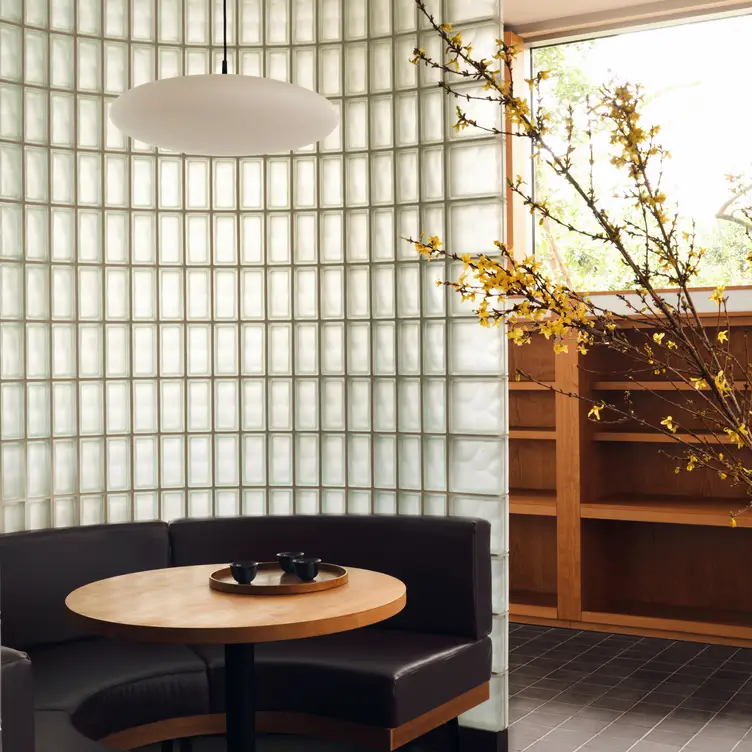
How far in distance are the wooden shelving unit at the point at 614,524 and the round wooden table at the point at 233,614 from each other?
2428mm

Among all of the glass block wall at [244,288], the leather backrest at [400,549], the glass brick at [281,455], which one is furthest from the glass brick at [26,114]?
the leather backrest at [400,549]

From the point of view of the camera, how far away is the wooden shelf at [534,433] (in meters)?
5.22

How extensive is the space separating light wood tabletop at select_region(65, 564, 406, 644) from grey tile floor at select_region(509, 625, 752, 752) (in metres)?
1.27

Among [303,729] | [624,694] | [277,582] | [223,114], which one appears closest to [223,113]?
[223,114]

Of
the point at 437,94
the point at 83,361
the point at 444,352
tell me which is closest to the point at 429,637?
Result: the point at 444,352

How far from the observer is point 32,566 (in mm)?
3232

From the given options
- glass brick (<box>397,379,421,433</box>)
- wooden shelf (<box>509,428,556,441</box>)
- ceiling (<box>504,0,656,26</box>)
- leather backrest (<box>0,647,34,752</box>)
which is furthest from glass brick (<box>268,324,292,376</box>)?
ceiling (<box>504,0,656,26</box>)

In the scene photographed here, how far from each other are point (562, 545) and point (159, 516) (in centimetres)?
237

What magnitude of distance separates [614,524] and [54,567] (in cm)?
327

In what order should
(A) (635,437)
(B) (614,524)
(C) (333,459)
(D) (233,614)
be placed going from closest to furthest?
(D) (233,614) < (C) (333,459) < (A) (635,437) < (B) (614,524)

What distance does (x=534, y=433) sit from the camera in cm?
531

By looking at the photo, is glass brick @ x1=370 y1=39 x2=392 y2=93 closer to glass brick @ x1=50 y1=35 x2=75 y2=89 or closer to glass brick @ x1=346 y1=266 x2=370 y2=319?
glass brick @ x1=346 y1=266 x2=370 y2=319

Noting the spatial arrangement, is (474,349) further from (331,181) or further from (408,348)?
(331,181)

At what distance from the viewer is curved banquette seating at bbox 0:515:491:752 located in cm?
288
